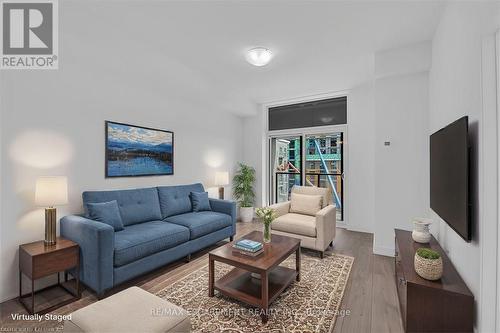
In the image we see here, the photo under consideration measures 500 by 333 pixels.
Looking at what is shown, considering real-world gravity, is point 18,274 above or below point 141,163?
below

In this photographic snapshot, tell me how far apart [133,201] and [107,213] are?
1.60 ft

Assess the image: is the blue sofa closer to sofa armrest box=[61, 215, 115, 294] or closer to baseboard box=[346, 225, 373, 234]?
sofa armrest box=[61, 215, 115, 294]

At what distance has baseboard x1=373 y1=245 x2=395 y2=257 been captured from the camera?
129 inches

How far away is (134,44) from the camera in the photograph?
9.24 ft

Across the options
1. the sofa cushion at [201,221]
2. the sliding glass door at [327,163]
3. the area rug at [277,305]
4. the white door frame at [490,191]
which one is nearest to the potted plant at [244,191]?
the sliding glass door at [327,163]

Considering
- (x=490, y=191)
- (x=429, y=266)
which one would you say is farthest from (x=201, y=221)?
(x=490, y=191)

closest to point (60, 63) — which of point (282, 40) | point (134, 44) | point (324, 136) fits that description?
point (134, 44)

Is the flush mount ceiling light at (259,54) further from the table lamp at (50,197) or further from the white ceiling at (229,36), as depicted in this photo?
the table lamp at (50,197)

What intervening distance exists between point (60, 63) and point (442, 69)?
408 cm

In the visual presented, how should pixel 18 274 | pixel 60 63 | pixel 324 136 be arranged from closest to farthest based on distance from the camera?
pixel 18 274 → pixel 60 63 → pixel 324 136

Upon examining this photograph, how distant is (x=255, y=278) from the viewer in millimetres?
2350

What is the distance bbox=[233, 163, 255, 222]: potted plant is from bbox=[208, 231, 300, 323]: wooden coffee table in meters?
2.73

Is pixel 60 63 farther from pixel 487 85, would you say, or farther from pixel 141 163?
pixel 487 85

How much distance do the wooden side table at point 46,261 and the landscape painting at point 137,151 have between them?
1.08 meters
